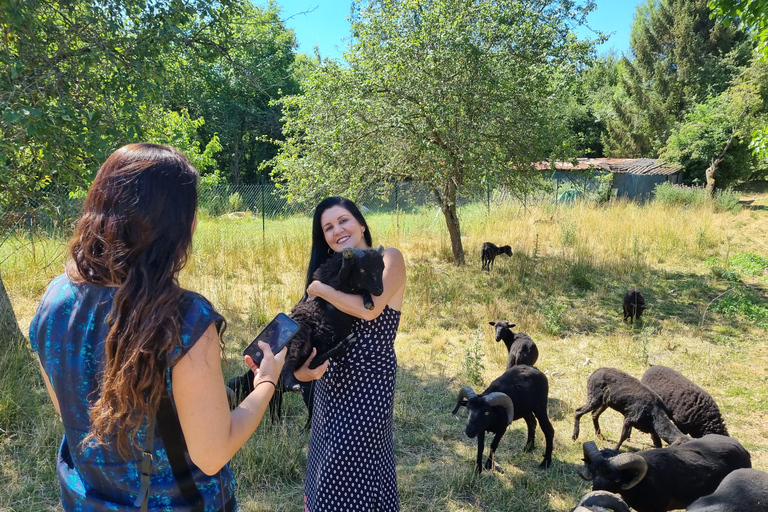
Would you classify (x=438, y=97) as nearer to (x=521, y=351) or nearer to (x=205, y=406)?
(x=521, y=351)

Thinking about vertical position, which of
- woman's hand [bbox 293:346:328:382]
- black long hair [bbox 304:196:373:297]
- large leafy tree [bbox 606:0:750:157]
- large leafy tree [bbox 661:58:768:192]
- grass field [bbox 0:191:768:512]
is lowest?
grass field [bbox 0:191:768:512]

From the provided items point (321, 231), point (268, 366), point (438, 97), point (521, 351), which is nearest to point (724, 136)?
point (438, 97)

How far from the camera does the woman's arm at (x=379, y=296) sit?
252 centimetres

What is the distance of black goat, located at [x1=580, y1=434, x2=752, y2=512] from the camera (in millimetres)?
3361

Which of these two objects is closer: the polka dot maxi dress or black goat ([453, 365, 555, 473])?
the polka dot maxi dress

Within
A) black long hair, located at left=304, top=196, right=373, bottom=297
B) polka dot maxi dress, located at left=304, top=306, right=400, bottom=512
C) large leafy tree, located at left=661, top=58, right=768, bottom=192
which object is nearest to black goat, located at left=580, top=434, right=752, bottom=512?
polka dot maxi dress, located at left=304, top=306, right=400, bottom=512

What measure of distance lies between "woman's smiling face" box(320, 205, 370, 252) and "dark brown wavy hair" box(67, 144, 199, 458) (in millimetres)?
1406

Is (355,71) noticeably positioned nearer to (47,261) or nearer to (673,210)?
(47,261)

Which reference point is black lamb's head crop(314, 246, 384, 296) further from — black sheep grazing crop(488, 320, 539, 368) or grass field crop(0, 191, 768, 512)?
black sheep grazing crop(488, 320, 539, 368)

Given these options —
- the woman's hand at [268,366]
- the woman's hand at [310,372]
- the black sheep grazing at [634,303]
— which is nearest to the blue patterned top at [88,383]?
the woman's hand at [268,366]

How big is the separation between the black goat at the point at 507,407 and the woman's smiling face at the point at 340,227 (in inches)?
87.1

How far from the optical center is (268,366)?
1.71 m

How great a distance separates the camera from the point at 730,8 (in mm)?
6875

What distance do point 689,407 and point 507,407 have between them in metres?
1.95
